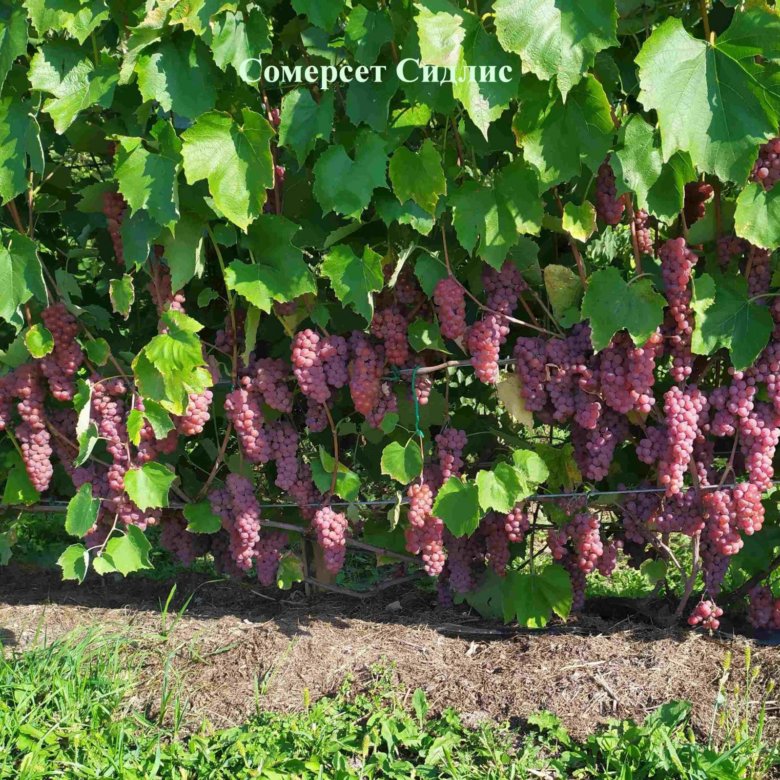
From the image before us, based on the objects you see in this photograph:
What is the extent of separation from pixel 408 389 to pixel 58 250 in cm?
144

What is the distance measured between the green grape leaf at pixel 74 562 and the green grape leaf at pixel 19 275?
2.67 feet

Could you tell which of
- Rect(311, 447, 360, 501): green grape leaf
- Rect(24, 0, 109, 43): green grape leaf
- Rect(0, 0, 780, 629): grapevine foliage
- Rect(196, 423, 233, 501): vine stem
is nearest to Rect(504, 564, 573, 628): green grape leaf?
Rect(0, 0, 780, 629): grapevine foliage

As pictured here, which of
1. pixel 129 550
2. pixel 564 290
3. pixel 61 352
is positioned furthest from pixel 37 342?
pixel 564 290

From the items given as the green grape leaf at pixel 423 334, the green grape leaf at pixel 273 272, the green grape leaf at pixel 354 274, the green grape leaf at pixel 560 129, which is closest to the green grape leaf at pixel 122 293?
the green grape leaf at pixel 273 272

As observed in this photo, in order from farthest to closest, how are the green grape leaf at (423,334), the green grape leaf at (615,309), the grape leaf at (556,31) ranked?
the green grape leaf at (423,334)
the green grape leaf at (615,309)
the grape leaf at (556,31)

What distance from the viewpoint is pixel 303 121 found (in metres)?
2.78

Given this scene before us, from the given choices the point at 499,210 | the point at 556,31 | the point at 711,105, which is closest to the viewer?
the point at 556,31

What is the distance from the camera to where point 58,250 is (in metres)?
3.67

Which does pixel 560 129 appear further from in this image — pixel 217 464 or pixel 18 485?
pixel 18 485

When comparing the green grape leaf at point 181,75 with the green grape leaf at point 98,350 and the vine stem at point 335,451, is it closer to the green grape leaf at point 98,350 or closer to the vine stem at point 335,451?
the green grape leaf at point 98,350

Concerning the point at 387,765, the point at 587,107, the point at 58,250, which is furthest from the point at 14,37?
the point at 387,765

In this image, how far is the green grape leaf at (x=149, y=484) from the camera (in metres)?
3.24

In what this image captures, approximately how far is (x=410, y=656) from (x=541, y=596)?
490 millimetres

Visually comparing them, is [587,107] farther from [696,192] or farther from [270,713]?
[270,713]
